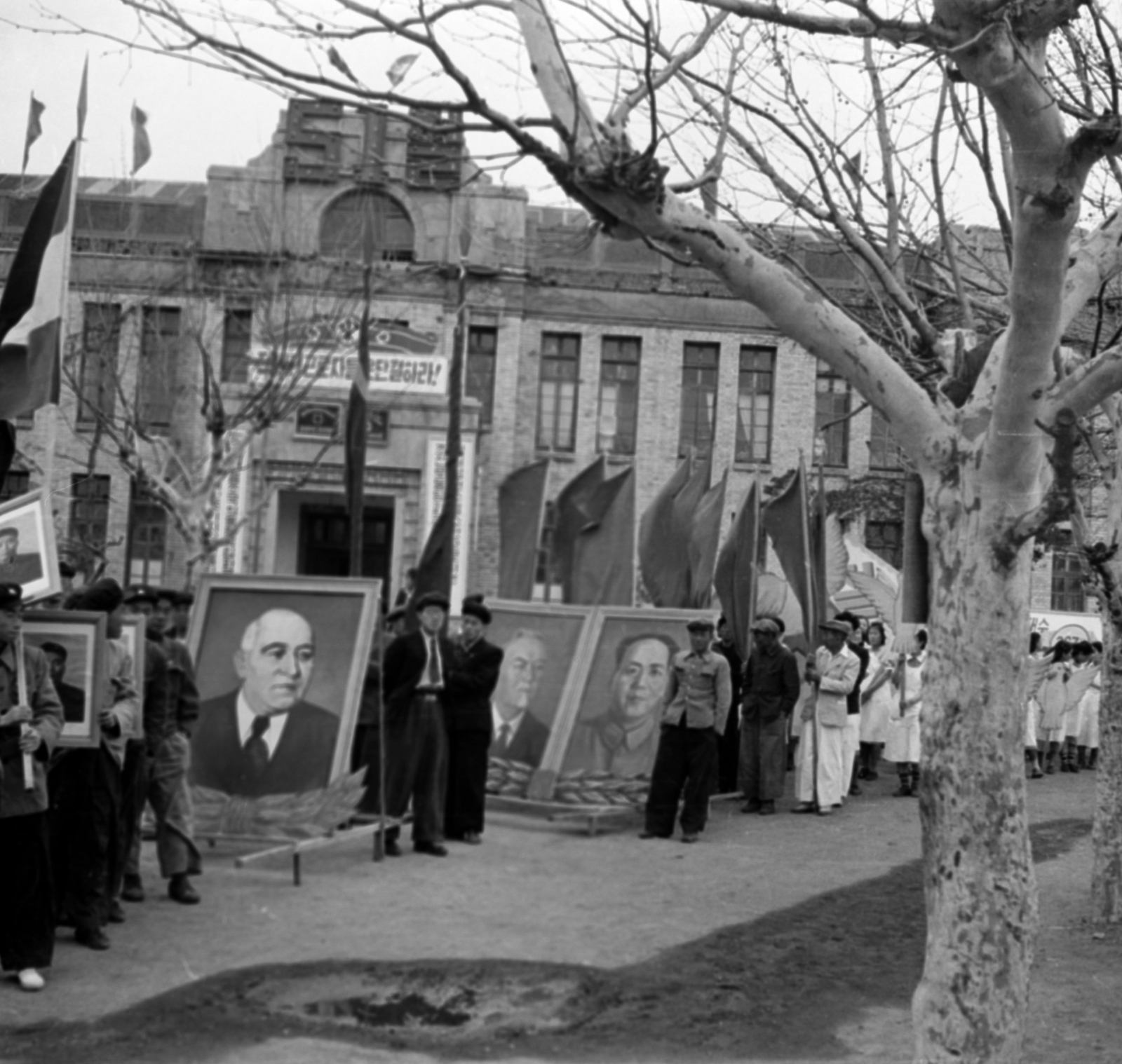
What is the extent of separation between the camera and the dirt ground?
641 cm

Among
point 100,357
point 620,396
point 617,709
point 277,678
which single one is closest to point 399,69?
point 277,678

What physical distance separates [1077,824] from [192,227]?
2110cm

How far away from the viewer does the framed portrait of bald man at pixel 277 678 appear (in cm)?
1041

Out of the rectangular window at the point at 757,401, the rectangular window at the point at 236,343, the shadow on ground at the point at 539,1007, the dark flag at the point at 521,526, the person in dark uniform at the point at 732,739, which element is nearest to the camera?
the shadow on ground at the point at 539,1007

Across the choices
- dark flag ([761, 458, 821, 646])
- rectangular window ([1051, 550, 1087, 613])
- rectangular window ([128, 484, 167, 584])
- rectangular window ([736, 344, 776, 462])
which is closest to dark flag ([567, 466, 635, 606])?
dark flag ([761, 458, 821, 646])

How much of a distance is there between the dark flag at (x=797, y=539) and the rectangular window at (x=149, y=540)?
16.9 meters

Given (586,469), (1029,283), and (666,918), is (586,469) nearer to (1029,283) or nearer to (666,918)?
(666,918)

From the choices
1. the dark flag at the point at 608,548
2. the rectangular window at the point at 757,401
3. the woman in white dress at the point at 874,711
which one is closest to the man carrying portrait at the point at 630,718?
the dark flag at the point at 608,548

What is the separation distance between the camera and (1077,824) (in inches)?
544

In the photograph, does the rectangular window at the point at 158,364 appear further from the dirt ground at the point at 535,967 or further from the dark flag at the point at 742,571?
the dirt ground at the point at 535,967

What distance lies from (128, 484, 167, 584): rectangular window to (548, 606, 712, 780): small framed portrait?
17.7m

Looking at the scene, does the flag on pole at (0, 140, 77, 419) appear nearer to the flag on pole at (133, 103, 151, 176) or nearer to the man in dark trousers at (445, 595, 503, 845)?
the man in dark trousers at (445, 595, 503, 845)

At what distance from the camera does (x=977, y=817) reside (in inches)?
203

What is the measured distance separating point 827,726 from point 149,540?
18.7m
